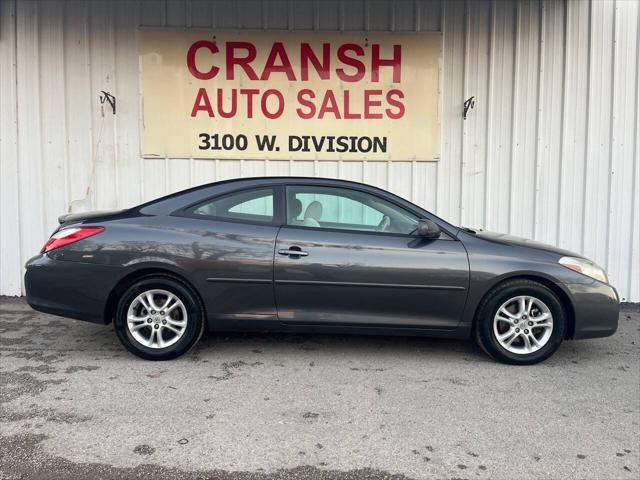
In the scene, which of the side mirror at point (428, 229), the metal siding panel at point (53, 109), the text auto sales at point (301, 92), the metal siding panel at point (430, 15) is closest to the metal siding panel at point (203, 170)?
the text auto sales at point (301, 92)

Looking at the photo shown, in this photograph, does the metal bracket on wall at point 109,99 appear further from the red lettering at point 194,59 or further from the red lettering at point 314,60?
the red lettering at point 314,60

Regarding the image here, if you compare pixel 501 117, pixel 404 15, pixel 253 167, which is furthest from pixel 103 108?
pixel 501 117

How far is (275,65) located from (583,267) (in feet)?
14.6

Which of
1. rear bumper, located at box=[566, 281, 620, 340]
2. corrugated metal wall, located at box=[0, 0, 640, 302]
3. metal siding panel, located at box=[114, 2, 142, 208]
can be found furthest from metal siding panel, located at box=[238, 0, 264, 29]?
rear bumper, located at box=[566, 281, 620, 340]

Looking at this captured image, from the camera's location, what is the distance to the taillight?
15.3 ft

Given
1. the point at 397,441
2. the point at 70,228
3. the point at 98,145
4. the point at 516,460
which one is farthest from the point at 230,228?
the point at 98,145

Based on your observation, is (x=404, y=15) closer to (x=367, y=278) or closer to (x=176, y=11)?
(x=176, y=11)

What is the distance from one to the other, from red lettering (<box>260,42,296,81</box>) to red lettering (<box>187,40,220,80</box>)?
64 centimetres

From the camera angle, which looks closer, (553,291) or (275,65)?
(553,291)

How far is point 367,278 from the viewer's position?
4602 millimetres

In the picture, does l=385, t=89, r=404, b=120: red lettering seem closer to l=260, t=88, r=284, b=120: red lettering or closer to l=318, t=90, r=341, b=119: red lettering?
l=318, t=90, r=341, b=119: red lettering

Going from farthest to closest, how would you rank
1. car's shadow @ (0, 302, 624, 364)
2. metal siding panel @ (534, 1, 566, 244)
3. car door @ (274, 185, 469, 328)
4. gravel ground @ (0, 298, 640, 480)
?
metal siding panel @ (534, 1, 566, 244), car's shadow @ (0, 302, 624, 364), car door @ (274, 185, 469, 328), gravel ground @ (0, 298, 640, 480)

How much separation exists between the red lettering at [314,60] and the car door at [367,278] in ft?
10.5

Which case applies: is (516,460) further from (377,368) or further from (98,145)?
(98,145)
